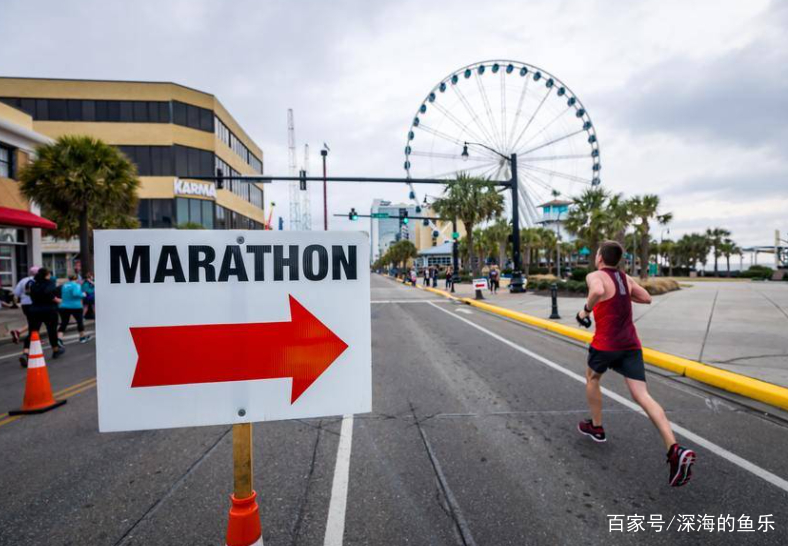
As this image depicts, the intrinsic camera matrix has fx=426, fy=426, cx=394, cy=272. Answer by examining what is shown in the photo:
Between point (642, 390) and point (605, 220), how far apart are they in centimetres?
2962

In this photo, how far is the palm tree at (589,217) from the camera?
1194 inches

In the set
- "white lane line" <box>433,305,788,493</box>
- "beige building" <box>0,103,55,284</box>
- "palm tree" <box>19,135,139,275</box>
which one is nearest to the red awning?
"beige building" <box>0,103,55,284</box>

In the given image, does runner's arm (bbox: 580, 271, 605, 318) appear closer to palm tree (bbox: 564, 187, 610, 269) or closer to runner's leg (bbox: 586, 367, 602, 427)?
runner's leg (bbox: 586, 367, 602, 427)

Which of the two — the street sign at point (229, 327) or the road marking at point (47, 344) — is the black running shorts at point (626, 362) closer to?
the street sign at point (229, 327)

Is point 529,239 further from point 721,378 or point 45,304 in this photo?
point 45,304

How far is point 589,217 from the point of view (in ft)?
105

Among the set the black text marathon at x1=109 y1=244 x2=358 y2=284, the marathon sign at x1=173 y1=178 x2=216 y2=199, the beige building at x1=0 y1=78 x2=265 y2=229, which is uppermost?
the beige building at x1=0 y1=78 x2=265 y2=229

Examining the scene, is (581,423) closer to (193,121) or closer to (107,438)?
(107,438)

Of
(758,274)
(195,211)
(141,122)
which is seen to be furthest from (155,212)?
(758,274)

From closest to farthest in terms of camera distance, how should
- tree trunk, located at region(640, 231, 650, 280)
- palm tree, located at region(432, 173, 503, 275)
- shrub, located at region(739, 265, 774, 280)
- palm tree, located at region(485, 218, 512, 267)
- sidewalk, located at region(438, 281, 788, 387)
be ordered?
1. sidewalk, located at region(438, 281, 788, 387)
2. tree trunk, located at region(640, 231, 650, 280)
3. palm tree, located at region(432, 173, 503, 275)
4. shrub, located at region(739, 265, 774, 280)
5. palm tree, located at region(485, 218, 512, 267)

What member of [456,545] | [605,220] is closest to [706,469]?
[456,545]

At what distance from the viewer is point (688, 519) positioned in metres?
2.80

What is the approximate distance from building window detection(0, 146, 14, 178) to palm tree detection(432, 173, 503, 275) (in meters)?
27.1

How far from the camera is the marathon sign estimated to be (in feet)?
118
